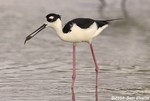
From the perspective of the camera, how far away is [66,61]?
1252cm

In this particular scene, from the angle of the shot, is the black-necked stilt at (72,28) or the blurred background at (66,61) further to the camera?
the black-necked stilt at (72,28)

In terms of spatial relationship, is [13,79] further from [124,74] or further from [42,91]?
[124,74]

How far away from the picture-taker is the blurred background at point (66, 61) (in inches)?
382

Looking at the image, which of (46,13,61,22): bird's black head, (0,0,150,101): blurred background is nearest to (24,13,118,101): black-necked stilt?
(46,13,61,22): bird's black head

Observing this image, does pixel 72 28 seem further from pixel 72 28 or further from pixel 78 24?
pixel 78 24

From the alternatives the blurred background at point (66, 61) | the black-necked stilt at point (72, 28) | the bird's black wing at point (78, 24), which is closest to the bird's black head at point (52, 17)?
the black-necked stilt at point (72, 28)

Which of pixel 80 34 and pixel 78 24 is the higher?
pixel 78 24

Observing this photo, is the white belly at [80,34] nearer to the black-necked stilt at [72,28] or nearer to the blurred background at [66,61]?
the black-necked stilt at [72,28]

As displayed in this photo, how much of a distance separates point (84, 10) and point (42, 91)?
1361cm

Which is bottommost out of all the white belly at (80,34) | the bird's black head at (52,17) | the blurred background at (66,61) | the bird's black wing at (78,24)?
the blurred background at (66,61)

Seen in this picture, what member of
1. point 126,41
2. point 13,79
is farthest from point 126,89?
point 126,41

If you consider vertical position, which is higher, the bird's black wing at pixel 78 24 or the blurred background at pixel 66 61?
the bird's black wing at pixel 78 24

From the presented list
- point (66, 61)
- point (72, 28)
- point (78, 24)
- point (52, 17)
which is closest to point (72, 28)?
point (72, 28)

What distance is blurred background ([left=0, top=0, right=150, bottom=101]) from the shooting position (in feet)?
31.8
